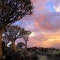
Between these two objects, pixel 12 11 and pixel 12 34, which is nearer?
pixel 12 11

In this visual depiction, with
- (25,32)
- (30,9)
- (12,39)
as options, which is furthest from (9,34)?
(30,9)

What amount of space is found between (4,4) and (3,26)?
6.28 feet

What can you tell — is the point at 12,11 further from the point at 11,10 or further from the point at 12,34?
the point at 12,34

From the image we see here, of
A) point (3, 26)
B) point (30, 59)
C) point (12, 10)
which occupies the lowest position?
point (30, 59)

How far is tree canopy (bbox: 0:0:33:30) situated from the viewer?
1866 centimetres

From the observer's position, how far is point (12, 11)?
18.8 metres

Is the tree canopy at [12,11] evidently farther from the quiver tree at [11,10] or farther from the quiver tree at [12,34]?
the quiver tree at [12,34]

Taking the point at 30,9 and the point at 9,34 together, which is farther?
the point at 9,34

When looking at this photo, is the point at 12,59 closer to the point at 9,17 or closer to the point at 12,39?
the point at 9,17

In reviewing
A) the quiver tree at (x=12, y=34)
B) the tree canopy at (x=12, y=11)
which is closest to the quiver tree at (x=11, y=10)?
the tree canopy at (x=12, y=11)

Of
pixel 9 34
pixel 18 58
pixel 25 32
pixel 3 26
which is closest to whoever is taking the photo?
pixel 18 58

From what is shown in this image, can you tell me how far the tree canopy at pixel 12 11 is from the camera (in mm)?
18656

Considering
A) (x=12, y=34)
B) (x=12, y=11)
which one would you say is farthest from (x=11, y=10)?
(x=12, y=34)

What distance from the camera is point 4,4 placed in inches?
749
